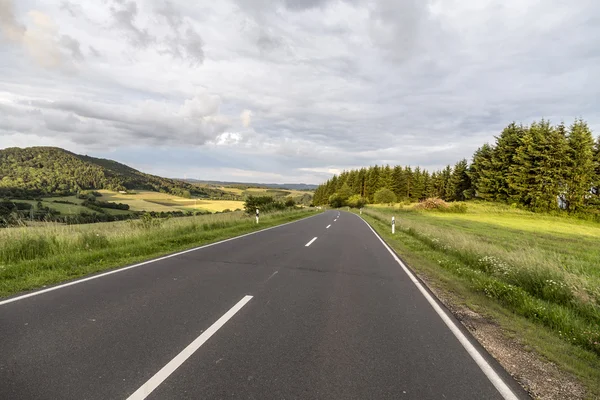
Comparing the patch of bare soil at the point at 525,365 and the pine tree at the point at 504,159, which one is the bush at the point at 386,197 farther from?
the patch of bare soil at the point at 525,365

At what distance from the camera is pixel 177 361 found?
3.11 metres

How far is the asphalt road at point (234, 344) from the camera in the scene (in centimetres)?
275

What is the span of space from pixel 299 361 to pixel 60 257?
292 inches

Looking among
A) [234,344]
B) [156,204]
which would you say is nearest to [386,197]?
[156,204]

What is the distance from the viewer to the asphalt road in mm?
2746

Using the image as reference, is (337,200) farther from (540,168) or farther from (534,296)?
Answer: (534,296)

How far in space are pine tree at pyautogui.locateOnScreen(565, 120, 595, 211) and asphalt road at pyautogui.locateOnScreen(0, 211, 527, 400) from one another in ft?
144

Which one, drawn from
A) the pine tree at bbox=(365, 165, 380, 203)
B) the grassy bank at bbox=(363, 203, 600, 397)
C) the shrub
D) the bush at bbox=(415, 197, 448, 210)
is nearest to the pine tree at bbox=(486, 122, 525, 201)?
the bush at bbox=(415, 197, 448, 210)

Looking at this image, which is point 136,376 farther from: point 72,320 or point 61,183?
point 61,183

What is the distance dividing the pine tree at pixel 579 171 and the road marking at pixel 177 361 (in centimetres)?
4769

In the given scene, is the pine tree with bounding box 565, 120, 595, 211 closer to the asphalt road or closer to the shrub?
the asphalt road

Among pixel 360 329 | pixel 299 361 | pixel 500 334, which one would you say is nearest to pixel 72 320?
pixel 299 361

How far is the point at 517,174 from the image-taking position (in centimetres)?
4241

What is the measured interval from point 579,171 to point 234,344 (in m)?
48.6
